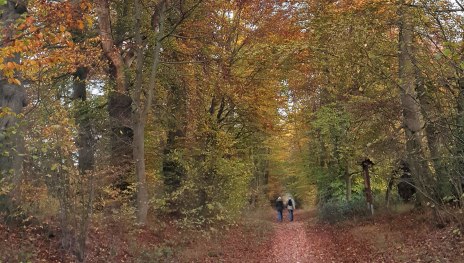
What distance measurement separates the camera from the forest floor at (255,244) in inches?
350

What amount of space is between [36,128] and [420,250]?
360 inches

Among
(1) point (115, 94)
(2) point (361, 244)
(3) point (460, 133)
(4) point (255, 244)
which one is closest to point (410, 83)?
(3) point (460, 133)

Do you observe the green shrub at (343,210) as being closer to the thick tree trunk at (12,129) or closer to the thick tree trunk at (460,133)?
the thick tree trunk at (460,133)

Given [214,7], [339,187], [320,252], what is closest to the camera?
[320,252]

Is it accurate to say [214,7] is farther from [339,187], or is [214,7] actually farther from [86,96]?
[339,187]

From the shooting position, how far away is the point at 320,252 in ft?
45.3

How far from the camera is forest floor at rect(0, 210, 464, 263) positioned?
8891 millimetres

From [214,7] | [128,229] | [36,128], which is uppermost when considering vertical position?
[214,7]

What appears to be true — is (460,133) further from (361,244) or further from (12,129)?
(12,129)

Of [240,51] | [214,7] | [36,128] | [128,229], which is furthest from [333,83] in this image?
[36,128]

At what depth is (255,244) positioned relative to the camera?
15953mm

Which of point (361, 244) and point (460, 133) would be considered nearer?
point (460, 133)

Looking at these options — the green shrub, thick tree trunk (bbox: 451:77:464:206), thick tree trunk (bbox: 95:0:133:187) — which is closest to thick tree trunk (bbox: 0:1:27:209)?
thick tree trunk (bbox: 95:0:133:187)

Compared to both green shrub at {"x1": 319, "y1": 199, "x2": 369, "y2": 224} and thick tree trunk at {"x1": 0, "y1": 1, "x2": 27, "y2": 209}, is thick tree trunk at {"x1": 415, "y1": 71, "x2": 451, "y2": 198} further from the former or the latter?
thick tree trunk at {"x1": 0, "y1": 1, "x2": 27, "y2": 209}
